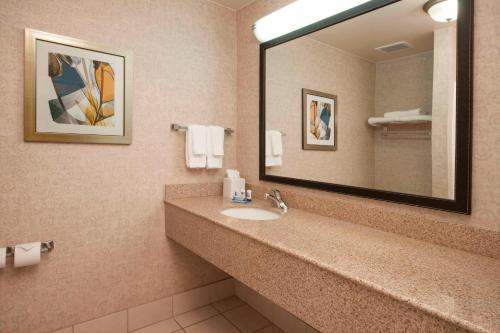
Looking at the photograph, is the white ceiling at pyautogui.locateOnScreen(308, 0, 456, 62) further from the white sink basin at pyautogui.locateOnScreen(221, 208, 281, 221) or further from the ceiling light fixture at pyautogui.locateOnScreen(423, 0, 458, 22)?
the white sink basin at pyautogui.locateOnScreen(221, 208, 281, 221)

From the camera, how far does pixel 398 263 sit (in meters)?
0.88

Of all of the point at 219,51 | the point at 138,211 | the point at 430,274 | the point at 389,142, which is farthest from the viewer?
the point at 219,51

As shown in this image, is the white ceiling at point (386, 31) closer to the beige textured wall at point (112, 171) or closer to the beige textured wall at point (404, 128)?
the beige textured wall at point (404, 128)

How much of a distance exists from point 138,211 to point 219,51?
49.6 inches

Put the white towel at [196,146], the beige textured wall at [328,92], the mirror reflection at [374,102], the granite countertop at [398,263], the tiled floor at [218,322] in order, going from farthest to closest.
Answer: the white towel at [196,146] < the tiled floor at [218,322] < the beige textured wall at [328,92] < the mirror reflection at [374,102] < the granite countertop at [398,263]

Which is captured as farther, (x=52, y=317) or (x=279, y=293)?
(x=52, y=317)

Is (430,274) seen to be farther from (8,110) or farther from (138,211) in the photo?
(8,110)

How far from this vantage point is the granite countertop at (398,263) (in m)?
0.64

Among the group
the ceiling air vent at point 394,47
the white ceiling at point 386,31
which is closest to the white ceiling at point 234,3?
the white ceiling at point 386,31

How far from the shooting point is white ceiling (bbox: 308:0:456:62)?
1151 mm

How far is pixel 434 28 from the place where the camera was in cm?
111

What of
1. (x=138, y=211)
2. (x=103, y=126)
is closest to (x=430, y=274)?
(x=138, y=211)

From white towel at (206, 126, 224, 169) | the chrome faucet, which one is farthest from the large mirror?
white towel at (206, 126, 224, 169)

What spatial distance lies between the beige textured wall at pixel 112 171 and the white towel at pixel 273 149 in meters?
0.37
